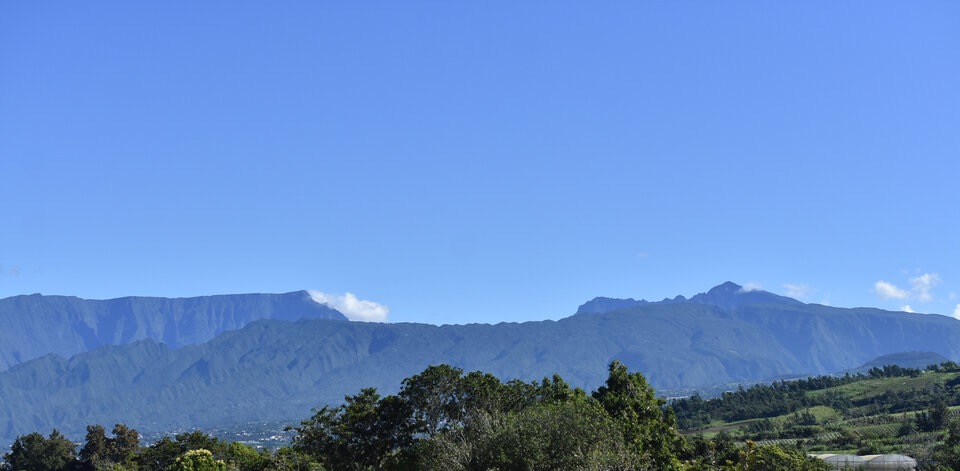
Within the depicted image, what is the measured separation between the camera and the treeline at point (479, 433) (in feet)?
165

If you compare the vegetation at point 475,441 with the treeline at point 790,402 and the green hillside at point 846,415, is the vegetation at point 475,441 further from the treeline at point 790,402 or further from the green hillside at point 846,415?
the treeline at point 790,402

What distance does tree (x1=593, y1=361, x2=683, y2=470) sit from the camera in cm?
6084

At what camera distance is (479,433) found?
55.1 meters

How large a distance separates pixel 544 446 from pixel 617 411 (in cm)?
1716

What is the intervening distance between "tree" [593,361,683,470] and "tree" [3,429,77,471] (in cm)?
6602

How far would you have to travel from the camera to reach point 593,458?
149ft

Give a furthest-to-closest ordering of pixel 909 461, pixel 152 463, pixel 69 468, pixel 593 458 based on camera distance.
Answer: pixel 69 468
pixel 909 461
pixel 152 463
pixel 593 458

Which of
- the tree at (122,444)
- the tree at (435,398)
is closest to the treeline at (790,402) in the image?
the tree at (122,444)

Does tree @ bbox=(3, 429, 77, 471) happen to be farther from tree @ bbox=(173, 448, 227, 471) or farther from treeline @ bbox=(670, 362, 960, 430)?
treeline @ bbox=(670, 362, 960, 430)

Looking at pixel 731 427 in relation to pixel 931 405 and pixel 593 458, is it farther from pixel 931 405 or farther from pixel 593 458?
pixel 593 458

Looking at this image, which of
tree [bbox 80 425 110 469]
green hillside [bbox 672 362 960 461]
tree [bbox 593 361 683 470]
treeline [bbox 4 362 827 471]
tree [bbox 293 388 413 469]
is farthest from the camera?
green hillside [bbox 672 362 960 461]

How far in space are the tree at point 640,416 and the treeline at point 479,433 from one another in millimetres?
78

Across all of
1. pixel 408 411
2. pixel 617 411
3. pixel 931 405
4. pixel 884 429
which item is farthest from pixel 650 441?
pixel 931 405

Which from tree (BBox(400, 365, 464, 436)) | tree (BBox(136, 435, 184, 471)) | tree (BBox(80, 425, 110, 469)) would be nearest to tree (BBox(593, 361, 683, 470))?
tree (BBox(400, 365, 464, 436))
